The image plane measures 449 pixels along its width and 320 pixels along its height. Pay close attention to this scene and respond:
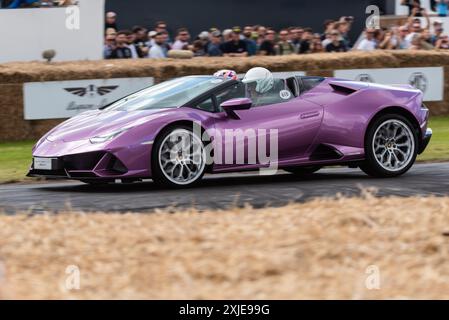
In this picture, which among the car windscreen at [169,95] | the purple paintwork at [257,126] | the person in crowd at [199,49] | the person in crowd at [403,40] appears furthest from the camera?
the person in crowd at [403,40]

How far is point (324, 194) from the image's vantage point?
10.1 m

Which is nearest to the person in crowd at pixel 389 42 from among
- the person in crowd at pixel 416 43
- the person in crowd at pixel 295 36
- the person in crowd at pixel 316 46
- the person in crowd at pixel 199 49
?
the person in crowd at pixel 416 43

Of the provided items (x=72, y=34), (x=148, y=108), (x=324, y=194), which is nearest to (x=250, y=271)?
(x=324, y=194)

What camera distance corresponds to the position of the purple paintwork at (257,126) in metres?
10.4

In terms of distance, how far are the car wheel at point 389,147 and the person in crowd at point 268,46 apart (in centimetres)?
744

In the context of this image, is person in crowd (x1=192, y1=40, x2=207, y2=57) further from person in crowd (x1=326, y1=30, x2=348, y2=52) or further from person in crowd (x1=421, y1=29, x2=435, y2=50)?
person in crowd (x1=421, y1=29, x2=435, y2=50)

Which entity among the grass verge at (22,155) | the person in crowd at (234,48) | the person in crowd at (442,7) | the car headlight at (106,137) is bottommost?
the grass verge at (22,155)

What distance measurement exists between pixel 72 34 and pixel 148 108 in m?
7.62

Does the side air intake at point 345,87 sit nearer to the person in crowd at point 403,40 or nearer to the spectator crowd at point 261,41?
the spectator crowd at point 261,41

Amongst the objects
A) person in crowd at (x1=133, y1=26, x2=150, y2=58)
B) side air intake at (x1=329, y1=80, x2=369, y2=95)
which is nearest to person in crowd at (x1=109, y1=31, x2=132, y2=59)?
person in crowd at (x1=133, y1=26, x2=150, y2=58)

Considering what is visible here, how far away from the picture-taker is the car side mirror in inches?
427

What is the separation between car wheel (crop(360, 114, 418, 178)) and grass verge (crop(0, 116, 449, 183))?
2181mm
